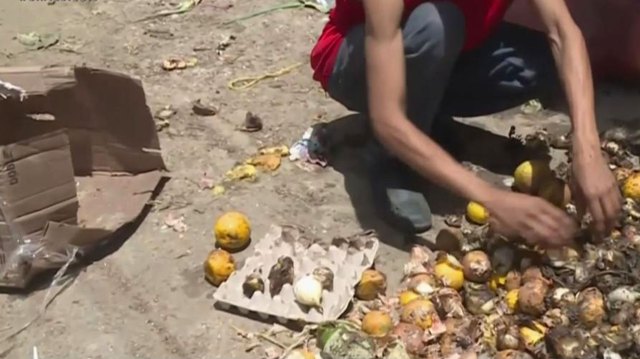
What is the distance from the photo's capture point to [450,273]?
8.51 feet

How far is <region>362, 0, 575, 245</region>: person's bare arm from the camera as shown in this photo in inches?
87.2

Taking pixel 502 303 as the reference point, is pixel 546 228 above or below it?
above

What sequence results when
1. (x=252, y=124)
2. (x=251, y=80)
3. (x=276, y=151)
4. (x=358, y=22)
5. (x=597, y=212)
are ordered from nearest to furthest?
(x=597, y=212)
(x=358, y=22)
(x=276, y=151)
(x=252, y=124)
(x=251, y=80)

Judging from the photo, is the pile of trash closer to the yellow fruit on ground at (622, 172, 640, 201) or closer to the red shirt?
the yellow fruit on ground at (622, 172, 640, 201)

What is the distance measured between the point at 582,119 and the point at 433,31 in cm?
48

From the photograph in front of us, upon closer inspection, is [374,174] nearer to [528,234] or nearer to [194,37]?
[528,234]

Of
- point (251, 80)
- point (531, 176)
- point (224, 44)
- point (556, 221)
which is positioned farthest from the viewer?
point (224, 44)

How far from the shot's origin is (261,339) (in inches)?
99.3

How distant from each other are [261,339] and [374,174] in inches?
28.2

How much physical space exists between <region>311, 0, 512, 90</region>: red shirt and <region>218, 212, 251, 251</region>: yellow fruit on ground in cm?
50

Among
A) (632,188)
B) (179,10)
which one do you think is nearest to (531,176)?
(632,188)

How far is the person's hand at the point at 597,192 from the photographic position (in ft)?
7.54

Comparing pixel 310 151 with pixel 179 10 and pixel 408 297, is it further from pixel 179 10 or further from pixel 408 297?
pixel 179 10


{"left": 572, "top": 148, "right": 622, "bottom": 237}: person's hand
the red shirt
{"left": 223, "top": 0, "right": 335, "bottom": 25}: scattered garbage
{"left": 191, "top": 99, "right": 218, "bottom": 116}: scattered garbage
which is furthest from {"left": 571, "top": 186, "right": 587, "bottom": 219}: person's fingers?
{"left": 223, "top": 0, "right": 335, "bottom": 25}: scattered garbage
